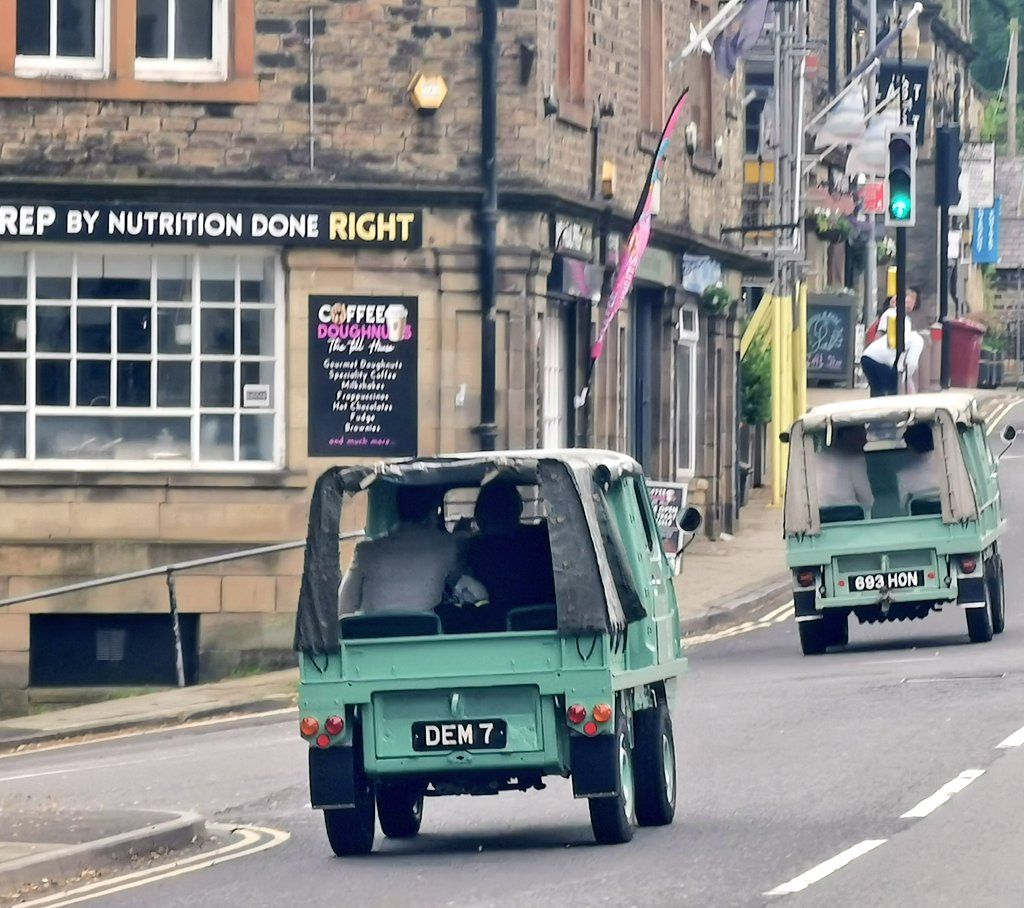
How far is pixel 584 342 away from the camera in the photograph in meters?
27.2

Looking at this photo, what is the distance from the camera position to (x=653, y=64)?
98.6 ft

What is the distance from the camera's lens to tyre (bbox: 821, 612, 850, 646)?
21.7 m

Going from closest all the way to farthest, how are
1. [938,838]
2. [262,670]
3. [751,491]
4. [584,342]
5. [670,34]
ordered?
[938,838] → [262,670] → [584,342] → [670,34] → [751,491]

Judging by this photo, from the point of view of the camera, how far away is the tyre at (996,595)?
845 inches

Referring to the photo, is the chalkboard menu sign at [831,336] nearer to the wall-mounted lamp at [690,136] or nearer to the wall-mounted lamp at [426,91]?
the wall-mounted lamp at [690,136]

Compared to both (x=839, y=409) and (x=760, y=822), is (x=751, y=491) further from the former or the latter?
(x=760, y=822)

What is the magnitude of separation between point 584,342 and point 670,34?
5409mm

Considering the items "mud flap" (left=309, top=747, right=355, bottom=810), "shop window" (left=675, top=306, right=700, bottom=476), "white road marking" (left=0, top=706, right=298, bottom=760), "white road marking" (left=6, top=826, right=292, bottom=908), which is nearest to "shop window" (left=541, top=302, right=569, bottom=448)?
"shop window" (left=675, top=306, right=700, bottom=476)

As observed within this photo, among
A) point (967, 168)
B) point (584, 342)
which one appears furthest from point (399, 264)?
point (967, 168)

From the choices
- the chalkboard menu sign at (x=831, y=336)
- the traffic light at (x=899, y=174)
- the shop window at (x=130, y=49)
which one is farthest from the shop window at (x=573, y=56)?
the chalkboard menu sign at (x=831, y=336)

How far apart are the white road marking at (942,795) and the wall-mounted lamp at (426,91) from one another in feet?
38.6

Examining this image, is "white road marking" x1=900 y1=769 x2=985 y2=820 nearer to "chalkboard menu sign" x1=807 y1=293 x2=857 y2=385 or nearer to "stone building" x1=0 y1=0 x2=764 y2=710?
"stone building" x1=0 y1=0 x2=764 y2=710

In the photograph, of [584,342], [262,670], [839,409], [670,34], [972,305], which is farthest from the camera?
[972,305]

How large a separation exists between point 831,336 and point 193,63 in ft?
92.1
